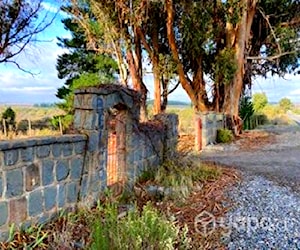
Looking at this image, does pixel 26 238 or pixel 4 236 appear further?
pixel 26 238

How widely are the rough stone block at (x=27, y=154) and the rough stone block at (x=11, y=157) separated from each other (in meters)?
0.08

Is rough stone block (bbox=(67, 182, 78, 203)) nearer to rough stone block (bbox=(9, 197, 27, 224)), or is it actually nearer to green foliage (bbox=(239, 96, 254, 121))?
→ rough stone block (bbox=(9, 197, 27, 224))

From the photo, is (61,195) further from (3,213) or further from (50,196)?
(3,213)

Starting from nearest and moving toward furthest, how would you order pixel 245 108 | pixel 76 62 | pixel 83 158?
pixel 83 158
pixel 245 108
pixel 76 62

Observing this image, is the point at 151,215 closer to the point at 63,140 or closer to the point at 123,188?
the point at 63,140

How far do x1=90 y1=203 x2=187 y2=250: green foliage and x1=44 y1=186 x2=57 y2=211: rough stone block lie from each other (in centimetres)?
77

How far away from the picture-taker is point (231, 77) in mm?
15180

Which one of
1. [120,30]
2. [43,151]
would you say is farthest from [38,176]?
[120,30]

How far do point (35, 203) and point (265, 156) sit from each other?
26.2ft

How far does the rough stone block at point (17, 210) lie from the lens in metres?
4.22

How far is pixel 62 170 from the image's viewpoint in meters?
4.96

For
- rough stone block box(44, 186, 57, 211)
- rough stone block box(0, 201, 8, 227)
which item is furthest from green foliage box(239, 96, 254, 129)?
rough stone block box(0, 201, 8, 227)

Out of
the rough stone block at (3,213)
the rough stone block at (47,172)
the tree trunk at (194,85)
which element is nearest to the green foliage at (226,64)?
the tree trunk at (194,85)

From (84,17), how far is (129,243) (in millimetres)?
13002
